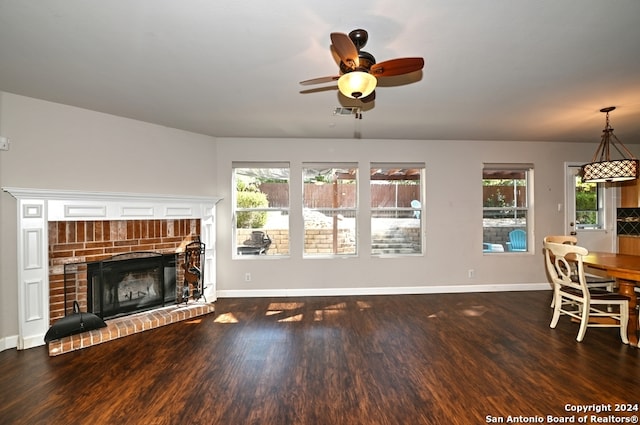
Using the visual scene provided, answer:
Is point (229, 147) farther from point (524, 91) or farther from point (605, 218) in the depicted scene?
point (605, 218)

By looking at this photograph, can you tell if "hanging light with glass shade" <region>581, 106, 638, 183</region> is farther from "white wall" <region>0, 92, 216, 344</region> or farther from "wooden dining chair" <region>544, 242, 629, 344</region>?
"white wall" <region>0, 92, 216, 344</region>

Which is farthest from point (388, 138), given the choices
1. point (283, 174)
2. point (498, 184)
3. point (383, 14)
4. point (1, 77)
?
point (1, 77)

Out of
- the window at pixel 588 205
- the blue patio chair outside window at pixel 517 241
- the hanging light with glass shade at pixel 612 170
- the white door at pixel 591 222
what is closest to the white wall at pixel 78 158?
the hanging light with glass shade at pixel 612 170

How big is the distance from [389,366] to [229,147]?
3.71 m

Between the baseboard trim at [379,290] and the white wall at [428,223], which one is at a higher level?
the white wall at [428,223]

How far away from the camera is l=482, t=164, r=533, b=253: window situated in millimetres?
4859

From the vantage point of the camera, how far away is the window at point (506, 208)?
4859 mm

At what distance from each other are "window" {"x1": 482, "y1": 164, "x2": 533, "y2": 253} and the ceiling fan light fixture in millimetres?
3923

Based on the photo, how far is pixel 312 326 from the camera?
10.9 feet

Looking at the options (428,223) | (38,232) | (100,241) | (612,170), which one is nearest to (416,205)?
(428,223)

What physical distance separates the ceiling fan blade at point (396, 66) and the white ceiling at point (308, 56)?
268 millimetres

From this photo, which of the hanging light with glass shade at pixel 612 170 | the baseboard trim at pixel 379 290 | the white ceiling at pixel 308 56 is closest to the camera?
the white ceiling at pixel 308 56

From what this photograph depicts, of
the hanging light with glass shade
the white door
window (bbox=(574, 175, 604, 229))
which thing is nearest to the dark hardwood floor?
the hanging light with glass shade

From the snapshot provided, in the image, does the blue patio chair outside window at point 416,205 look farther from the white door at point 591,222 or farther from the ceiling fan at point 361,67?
the ceiling fan at point 361,67
